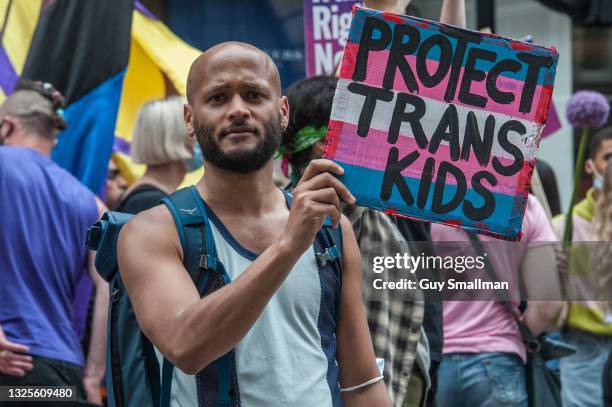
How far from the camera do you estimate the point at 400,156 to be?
2.99 meters

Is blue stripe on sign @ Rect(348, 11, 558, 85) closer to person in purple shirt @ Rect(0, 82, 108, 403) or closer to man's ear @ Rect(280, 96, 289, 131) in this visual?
man's ear @ Rect(280, 96, 289, 131)

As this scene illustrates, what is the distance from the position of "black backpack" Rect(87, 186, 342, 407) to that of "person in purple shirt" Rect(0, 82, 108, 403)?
2.03m

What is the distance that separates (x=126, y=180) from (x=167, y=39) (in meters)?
0.87


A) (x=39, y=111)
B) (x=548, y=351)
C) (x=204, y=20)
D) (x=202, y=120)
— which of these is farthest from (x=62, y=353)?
(x=204, y=20)

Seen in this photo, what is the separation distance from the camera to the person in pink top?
5027 millimetres

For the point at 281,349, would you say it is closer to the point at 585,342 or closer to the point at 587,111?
the point at 585,342

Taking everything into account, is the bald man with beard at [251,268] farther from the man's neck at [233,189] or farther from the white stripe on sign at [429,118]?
the white stripe on sign at [429,118]

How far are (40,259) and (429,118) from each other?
2.45m

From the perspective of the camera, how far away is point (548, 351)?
17.2ft

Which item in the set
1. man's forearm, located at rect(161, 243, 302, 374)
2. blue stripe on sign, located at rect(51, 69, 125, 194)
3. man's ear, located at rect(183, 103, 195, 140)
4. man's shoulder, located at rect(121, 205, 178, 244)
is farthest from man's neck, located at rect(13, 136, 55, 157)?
Result: man's forearm, located at rect(161, 243, 302, 374)

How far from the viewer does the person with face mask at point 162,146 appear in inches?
218

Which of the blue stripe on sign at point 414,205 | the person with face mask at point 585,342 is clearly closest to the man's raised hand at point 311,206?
the blue stripe on sign at point 414,205

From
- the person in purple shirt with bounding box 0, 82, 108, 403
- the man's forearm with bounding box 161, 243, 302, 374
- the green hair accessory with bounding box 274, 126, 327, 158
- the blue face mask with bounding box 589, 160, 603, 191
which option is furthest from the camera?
the blue face mask with bounding box 589, 160, 603, 191

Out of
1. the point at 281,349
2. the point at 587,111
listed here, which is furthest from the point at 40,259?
the point at 587,111
